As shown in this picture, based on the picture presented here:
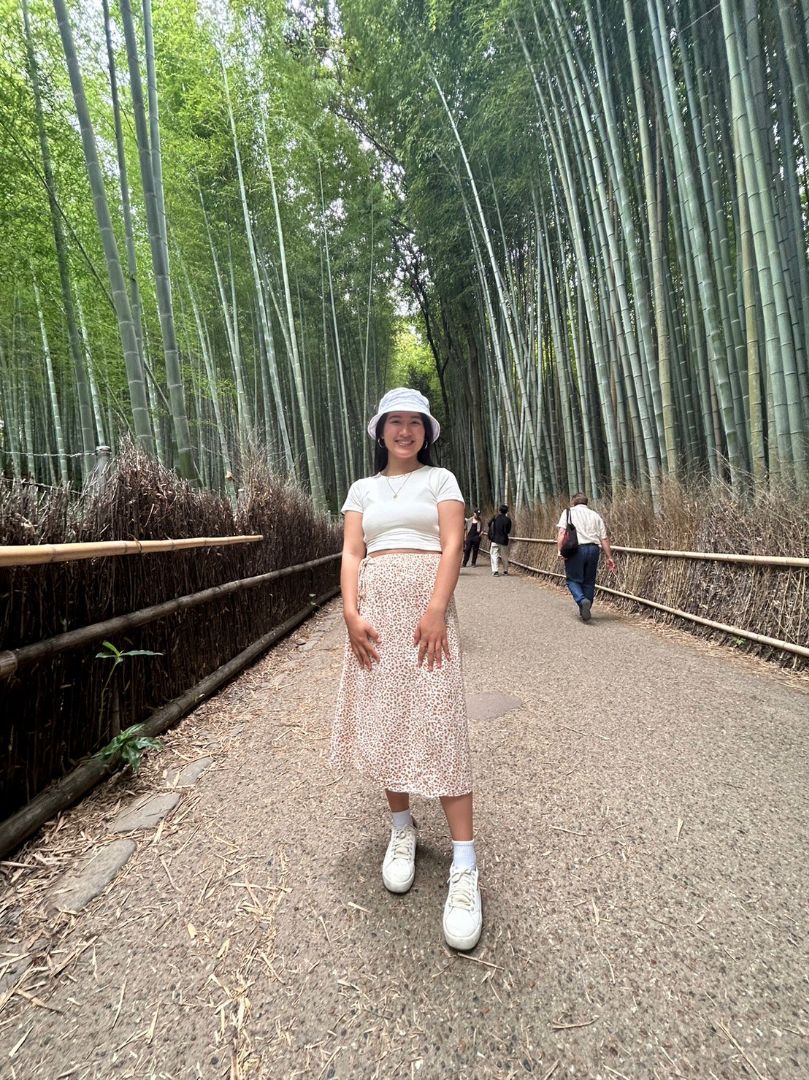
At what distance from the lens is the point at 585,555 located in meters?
4.50

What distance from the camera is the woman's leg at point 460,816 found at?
1.15m

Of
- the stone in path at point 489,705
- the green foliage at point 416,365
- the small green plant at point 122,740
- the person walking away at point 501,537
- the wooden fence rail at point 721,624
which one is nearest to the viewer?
the small green plant at point 122,740

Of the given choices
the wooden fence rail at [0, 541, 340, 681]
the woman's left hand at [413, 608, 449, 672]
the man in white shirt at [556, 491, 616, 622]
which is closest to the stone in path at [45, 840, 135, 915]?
the wooden fence rail at [0, 541, 340, 681]

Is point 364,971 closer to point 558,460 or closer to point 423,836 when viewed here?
point 423,836

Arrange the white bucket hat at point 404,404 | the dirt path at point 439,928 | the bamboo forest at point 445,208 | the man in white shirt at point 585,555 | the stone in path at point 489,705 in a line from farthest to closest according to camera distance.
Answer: the man in white shirt at point 585,555, the bamboo forest at point 445,208, the stone in path at point 489,705, the white bucket hat at point 404,404, the dirt path at point 439,928

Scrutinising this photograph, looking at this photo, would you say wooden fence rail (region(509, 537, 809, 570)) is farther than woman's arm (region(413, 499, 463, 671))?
Yes

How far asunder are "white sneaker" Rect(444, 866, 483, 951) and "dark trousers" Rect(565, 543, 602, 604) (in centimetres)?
370

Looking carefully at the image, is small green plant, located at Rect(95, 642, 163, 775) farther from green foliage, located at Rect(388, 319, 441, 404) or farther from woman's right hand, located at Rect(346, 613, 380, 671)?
green foliage, located at Rect(388, 319, 441, 404)

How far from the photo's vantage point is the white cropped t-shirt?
3.98ft

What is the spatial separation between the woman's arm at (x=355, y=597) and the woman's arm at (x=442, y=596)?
118 mm

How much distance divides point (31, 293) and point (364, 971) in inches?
438

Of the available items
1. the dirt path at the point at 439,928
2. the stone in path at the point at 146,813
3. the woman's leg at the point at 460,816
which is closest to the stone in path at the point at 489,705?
the dirt path at the point at 439,928

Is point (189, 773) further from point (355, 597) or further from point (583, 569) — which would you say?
point (583, 569)

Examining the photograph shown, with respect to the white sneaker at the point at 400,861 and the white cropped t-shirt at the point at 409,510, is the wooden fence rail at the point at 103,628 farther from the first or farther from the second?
the white sneaker at the point at 400,861
